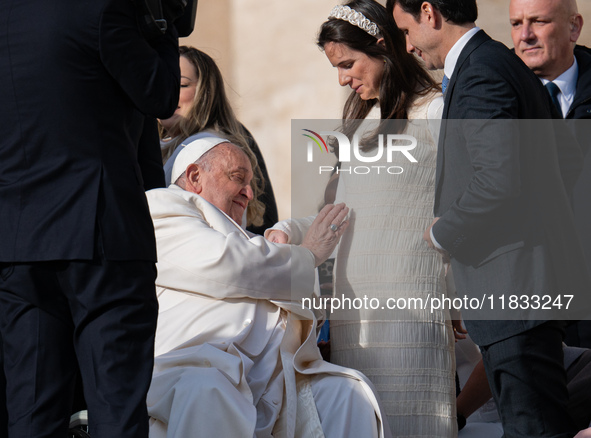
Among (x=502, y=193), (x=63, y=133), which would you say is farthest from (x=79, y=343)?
(x=502, y=193)

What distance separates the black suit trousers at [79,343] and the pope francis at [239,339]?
0.72 metres

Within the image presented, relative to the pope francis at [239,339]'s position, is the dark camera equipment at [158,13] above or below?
above

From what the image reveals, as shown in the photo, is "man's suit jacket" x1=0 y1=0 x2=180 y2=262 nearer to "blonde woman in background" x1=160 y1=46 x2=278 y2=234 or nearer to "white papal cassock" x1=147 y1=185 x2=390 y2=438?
"white papal cassock" x1=147 y1=185 x2=390 y2=438

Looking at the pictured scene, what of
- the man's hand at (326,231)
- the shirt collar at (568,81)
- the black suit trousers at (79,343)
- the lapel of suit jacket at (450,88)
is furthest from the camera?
the shirt collar at (568,81)

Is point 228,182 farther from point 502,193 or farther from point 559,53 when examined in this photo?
point 559,53

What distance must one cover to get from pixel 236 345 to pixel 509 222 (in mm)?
1167

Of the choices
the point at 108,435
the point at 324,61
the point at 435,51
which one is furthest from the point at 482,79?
the point at 324,61

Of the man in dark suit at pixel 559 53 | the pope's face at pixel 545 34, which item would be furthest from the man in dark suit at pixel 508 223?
the pope's face at pixel 545 34

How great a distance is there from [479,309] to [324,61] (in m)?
4.40

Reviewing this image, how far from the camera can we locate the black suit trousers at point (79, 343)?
255 cm

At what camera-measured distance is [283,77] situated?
7.41 m

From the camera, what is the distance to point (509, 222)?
315 cm

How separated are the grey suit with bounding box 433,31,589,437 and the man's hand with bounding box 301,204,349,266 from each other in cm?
70

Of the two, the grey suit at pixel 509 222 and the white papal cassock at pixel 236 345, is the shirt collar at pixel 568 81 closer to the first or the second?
the grey suit at pixel 509 222
